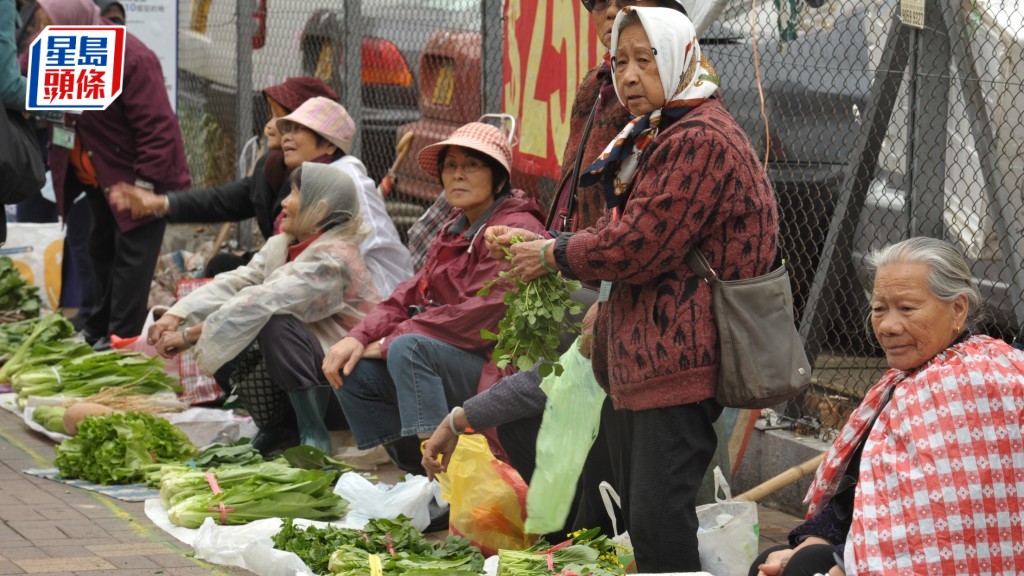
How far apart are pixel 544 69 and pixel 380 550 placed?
2680 millimetres

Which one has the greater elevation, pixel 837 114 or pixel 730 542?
pixel 837 114

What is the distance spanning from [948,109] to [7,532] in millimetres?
3771

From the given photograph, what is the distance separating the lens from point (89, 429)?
5824 millimetres

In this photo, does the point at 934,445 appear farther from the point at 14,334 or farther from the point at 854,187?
the point at 14,334

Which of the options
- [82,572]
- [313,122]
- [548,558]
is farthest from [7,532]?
[313,122]

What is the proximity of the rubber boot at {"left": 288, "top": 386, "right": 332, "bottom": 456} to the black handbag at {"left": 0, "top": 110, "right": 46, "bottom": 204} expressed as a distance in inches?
67.2

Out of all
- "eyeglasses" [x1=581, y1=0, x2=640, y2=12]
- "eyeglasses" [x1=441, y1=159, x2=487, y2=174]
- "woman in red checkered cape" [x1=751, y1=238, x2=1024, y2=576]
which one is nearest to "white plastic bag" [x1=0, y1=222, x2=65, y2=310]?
"eyeglasses" [x1=441, y1=159, x2=487, y2=174]

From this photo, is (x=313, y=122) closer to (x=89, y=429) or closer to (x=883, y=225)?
(x=89, y=429)

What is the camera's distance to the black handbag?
253 inches

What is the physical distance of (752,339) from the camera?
3.53 metres

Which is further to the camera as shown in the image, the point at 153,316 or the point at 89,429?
the point at 153,316

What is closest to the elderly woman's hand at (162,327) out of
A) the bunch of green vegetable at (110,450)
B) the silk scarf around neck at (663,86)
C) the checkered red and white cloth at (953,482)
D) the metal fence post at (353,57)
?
the bunch of green vegetable at (110,450)

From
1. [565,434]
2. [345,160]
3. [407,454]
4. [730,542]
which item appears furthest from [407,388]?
[345,160]

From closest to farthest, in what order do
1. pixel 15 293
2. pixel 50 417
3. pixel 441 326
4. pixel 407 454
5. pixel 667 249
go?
1. pixel 667 249
2. pixel 441 326
3. pixel 407 454
4. pixel 50 417
5. pixel 15 293
